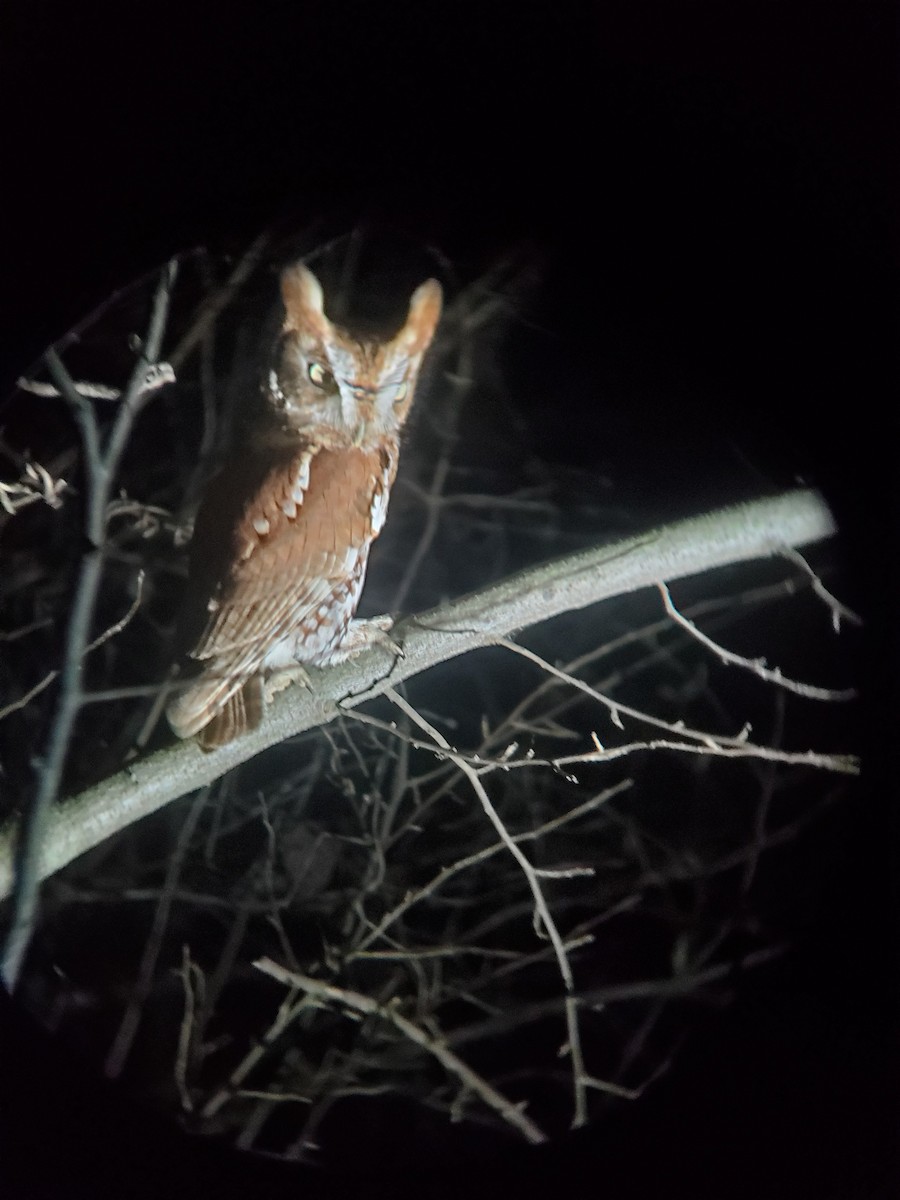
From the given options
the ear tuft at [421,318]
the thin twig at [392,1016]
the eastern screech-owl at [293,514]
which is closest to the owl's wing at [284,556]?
the eastern screech-owl at [293,514]

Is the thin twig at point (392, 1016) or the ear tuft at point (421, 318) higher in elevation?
the ear tuft at point (421, 318)

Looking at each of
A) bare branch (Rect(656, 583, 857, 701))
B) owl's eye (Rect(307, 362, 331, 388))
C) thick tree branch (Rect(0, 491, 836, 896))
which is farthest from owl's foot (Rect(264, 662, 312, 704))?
bare branch (Rect(656, 583, 857, 701))

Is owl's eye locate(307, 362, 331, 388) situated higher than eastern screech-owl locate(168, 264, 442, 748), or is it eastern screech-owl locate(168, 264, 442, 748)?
owl's eye locate(307, 362, 331, 388)

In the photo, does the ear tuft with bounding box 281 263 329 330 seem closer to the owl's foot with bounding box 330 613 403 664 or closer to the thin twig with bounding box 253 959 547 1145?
the owl's foot with bounding box 330 613 403 664

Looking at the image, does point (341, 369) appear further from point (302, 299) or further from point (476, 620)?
point (476, 620)

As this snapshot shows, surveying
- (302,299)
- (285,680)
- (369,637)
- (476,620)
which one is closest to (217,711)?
(285,680)

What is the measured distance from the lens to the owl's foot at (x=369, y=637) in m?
0.99

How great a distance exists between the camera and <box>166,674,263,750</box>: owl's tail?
981mm

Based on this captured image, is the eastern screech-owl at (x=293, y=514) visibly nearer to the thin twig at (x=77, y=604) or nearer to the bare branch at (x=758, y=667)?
the thin twig at (x=77, y=604)

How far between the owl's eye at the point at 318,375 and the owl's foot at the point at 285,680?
32 centimetres

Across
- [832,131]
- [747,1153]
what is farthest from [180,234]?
[747,1153]

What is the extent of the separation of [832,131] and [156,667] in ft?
3.18

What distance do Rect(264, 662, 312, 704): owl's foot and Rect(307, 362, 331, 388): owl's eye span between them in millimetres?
317

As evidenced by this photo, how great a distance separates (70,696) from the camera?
100cm
